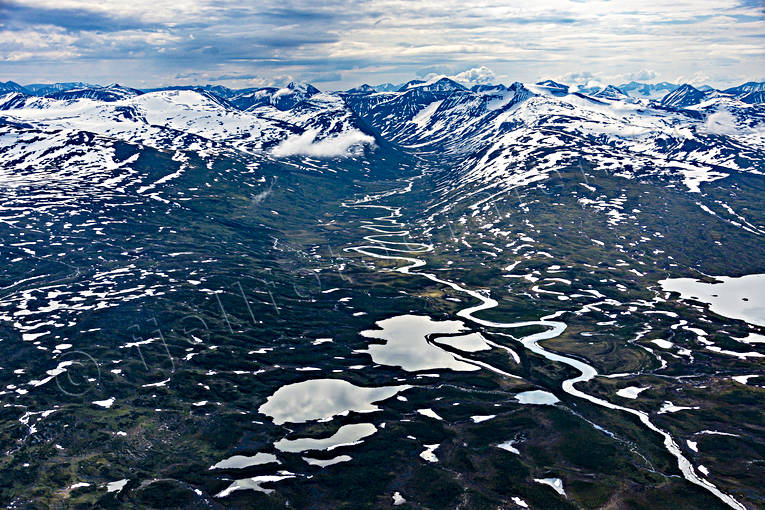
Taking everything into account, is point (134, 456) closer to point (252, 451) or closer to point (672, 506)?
point (252, 451)

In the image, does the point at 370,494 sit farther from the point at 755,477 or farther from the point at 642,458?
the point at 755,477

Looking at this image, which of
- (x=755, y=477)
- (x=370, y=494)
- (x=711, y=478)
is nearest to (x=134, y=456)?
(x=370, y=494)

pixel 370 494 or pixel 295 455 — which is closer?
pixel 370 494

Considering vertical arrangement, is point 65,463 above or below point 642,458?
above

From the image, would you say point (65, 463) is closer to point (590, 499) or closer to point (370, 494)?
point (370, 494)

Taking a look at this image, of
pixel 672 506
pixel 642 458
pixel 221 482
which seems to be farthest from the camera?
pixel 642 458

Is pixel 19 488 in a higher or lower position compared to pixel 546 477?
higher

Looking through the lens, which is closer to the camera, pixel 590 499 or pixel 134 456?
pixel 590 499

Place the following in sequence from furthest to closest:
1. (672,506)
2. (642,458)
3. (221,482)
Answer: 1. (642,458)
2. (221,482)
3. (672,506)

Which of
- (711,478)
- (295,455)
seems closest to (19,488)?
(295,455)
